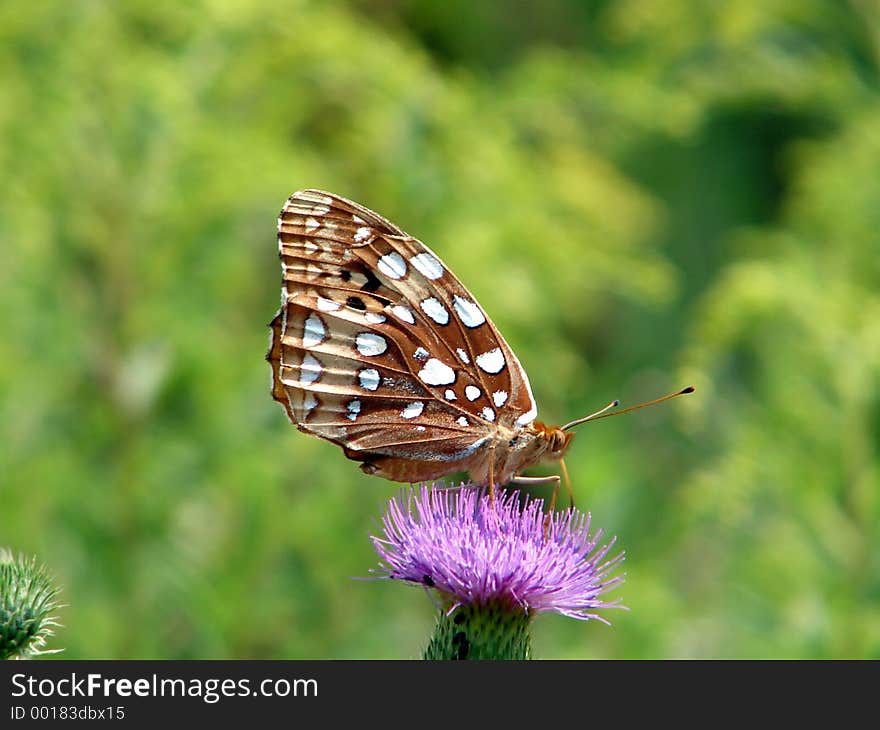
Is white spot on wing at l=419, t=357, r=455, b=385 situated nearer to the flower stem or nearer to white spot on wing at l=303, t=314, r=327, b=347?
white spot on wing at l=303, t=314, r=327, b=347

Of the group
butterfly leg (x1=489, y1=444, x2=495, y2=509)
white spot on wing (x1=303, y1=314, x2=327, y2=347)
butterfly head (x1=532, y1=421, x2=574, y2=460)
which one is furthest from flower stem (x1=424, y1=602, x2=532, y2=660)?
white spot on wing (x1=303, y1=314, x2=327, y2=347)

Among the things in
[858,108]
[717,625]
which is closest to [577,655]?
[717,625]

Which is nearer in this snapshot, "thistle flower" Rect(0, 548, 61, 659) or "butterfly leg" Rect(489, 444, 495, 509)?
"thistle flower" Rect(0, 548, 61, 659)

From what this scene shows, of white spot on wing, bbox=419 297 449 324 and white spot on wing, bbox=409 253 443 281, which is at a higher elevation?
white spot on wing, bbox=409 253 443 281

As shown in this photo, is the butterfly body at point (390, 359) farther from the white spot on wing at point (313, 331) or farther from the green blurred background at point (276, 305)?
the green blurred background at point (276, 305)

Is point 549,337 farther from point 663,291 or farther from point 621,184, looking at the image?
point 621,184

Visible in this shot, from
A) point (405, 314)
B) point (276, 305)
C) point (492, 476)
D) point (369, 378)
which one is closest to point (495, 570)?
point (492, 476)

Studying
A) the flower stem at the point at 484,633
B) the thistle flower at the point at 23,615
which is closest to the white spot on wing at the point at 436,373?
the flower stem at the point at 484,633
